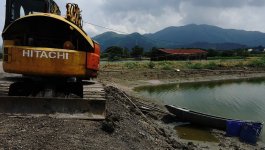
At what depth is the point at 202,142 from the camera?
16.4m

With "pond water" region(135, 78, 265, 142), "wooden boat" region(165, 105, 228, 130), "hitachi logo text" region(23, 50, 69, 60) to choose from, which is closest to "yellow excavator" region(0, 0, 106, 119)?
"hitachi logo text" region(23, 50, 69, 60)

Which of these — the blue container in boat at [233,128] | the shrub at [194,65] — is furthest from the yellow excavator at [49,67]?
the shrub at [194,65]

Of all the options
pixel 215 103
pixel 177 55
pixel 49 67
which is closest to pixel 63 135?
pixel 49 67

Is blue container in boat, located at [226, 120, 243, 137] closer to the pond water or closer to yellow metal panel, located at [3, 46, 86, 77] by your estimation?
the pond water

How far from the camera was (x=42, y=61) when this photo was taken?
32.3 ft

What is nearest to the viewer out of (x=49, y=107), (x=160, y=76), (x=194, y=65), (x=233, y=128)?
(x=49, y=107)

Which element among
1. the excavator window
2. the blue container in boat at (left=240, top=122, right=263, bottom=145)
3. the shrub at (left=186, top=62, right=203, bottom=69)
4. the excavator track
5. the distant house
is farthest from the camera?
the distant house

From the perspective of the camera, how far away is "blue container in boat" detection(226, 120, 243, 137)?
17234mm

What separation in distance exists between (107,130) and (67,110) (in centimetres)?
→ 109

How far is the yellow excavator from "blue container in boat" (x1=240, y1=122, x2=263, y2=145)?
311 inches

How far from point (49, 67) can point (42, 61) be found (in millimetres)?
217

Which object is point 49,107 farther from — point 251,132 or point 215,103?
point 215,103

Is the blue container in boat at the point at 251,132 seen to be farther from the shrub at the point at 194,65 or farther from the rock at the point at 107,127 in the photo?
the shrub at the point at 194,65

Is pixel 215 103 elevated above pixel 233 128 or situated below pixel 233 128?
below
